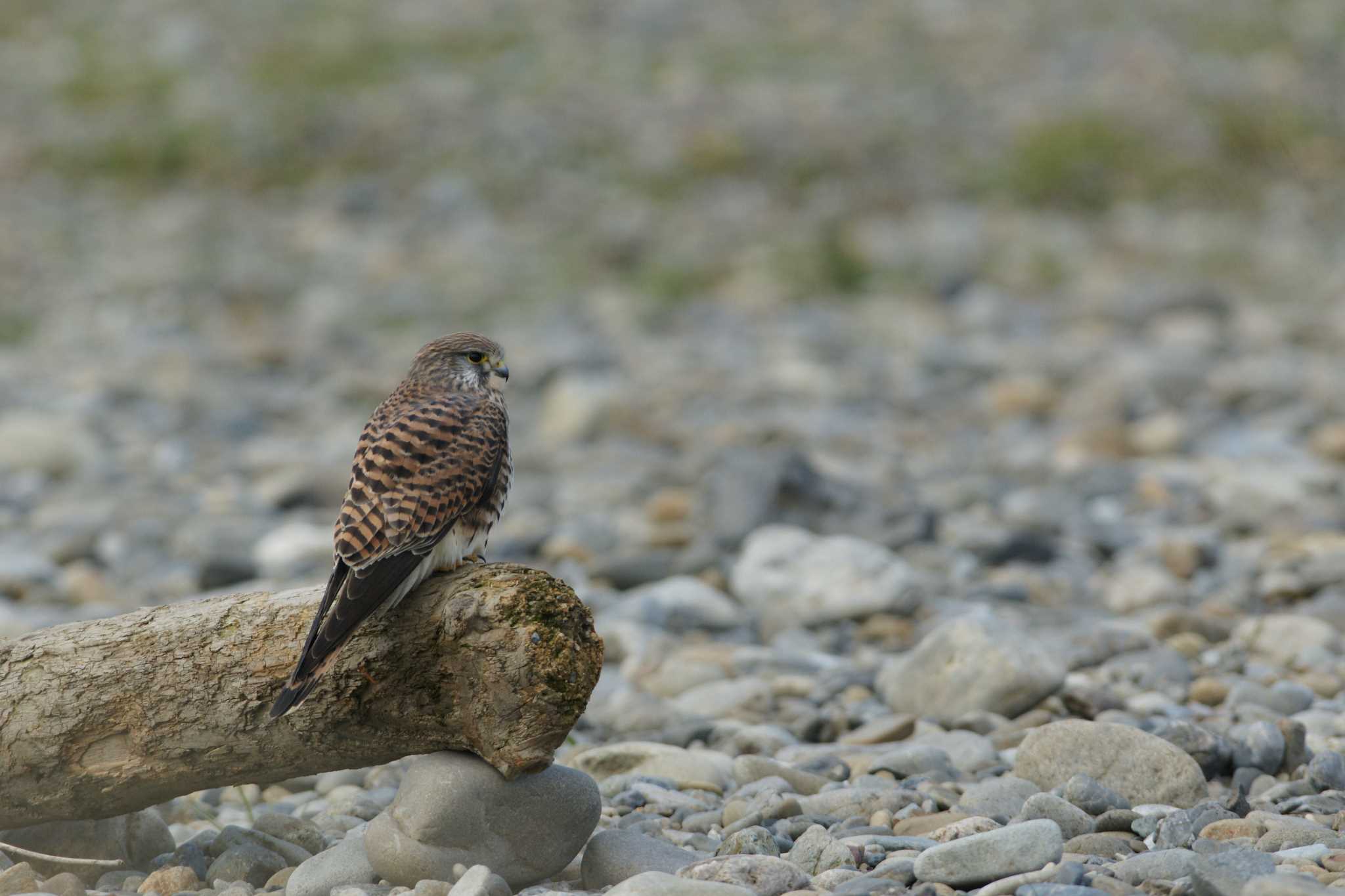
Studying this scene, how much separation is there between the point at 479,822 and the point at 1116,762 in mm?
1700

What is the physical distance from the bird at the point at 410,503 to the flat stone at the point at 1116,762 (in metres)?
1.59

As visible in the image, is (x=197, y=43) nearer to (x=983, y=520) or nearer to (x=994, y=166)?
(x=994, y=166)

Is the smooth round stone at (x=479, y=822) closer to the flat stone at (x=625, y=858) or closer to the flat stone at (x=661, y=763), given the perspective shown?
the flat stone at (x=625, y=858)

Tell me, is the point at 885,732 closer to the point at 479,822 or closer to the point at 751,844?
the point at 751,844

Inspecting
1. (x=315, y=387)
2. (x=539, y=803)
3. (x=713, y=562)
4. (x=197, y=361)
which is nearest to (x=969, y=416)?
(x=713, y=562)

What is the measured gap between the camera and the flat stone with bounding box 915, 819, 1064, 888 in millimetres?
3373

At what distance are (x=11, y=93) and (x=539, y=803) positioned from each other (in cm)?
1506

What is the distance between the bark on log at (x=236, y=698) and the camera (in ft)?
11.8

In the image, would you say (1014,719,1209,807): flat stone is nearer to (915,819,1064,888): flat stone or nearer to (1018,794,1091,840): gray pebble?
(1018,794,1091,840): gray pebble

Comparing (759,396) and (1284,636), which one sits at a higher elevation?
(759,396)

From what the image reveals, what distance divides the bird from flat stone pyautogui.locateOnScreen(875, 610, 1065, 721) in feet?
5.55

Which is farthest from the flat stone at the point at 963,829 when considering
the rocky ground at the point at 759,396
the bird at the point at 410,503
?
the bird at the point at 410,503

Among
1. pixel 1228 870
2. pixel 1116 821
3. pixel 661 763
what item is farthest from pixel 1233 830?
pixel 661 763

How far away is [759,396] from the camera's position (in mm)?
10383
